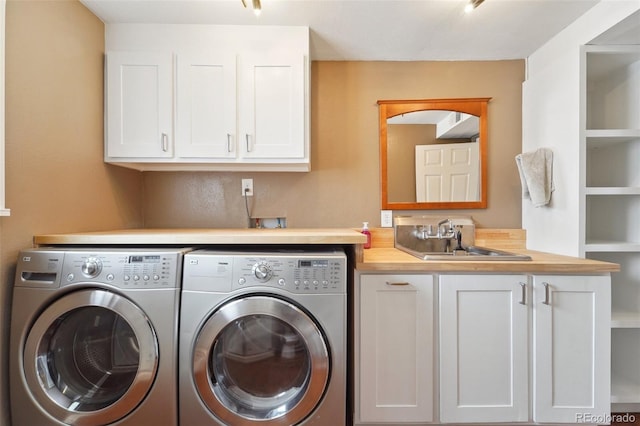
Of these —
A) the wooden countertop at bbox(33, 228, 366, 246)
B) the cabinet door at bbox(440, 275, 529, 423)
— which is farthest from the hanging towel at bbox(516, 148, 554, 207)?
the wooden countertop at bbox(33, 228, 366, 246)

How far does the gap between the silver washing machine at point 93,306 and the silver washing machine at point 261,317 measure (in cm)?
8

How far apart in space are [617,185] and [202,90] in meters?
2.62

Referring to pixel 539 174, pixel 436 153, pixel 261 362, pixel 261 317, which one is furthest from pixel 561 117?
pixel 261 362

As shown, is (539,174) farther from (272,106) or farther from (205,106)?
(205,106)

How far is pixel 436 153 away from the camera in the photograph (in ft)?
6.93

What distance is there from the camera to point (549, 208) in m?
1.86

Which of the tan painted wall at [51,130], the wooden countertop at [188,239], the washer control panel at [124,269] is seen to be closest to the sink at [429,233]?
the wooden countertop at [188,239]

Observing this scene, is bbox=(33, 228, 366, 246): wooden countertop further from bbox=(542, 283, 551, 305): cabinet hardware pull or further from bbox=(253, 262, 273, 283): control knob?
bbox=(542, 283, 551, 305): cabinet hardware pull

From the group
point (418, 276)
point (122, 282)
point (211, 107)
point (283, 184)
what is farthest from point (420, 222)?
point (122, 282)

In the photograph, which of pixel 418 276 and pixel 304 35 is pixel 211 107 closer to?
pixel 304 35

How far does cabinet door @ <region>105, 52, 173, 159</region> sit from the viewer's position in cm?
178

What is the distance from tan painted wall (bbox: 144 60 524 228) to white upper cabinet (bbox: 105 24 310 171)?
0.37 metres

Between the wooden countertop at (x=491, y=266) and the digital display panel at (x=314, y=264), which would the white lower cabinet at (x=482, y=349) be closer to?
the wooden countertop at (x=491, y=266)

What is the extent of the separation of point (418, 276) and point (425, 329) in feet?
0.87
